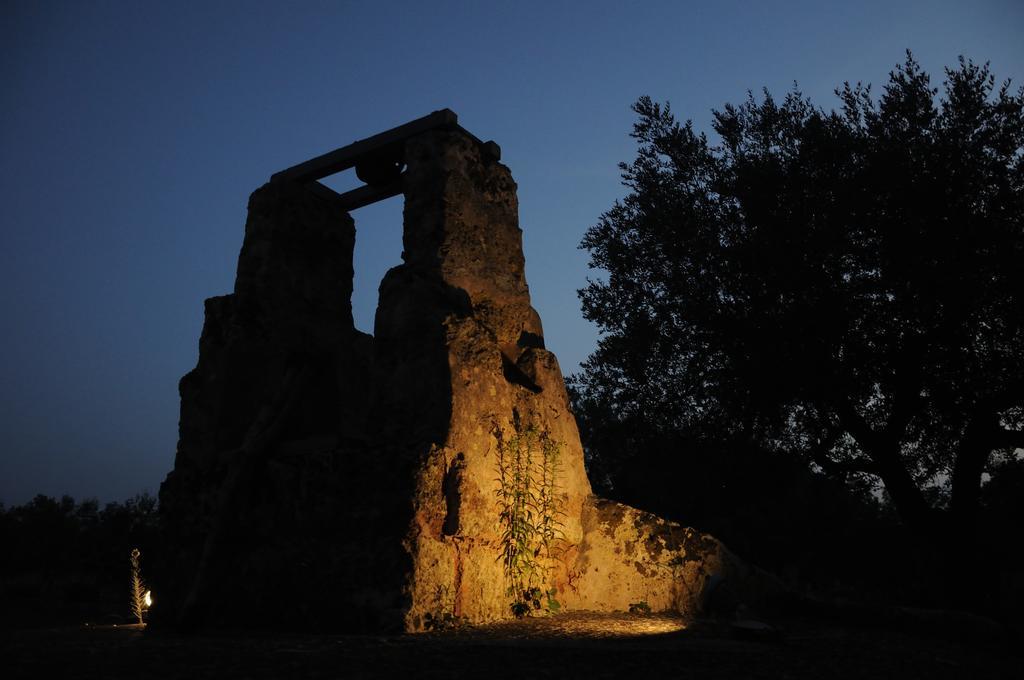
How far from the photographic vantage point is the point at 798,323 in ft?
34.0

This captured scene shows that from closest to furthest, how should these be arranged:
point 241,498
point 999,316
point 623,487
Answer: point 241,498 < point 999,316 < point 623,487

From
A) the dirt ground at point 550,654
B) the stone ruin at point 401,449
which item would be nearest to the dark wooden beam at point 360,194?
the stone ruin at point 401,449

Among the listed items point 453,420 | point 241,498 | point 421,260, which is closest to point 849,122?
point 421,260

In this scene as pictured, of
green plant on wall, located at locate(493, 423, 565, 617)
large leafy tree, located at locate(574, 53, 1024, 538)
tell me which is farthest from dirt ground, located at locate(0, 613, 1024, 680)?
large leafy tree, located at locate(574, 53, 1024, 538)

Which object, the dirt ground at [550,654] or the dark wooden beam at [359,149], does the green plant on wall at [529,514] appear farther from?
the dark wooden beam at [359,149]

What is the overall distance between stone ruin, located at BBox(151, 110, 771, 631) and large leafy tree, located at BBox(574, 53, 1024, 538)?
3.86 metres

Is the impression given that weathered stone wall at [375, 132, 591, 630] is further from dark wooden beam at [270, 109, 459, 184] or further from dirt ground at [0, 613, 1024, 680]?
dirt ground at [0, 613, 1024, 680]

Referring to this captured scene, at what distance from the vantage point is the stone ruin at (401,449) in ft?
21.0

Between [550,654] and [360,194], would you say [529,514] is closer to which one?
[550,654]

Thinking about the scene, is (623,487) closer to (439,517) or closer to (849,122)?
(849,122)

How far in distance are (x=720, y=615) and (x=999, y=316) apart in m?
5.97

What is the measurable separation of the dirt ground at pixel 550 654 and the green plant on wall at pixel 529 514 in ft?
1.68

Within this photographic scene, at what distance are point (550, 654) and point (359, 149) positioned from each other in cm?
589

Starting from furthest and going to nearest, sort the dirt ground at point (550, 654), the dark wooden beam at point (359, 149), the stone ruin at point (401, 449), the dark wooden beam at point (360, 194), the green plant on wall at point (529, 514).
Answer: the dark wooden beam at point (360, 194)
the dark wooden beam at point (359, 149)
the green plant on wall at point (529, 514)
the stone ruin at point (401, 449)
the dirt ground at point (550, 654)
